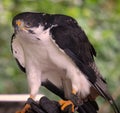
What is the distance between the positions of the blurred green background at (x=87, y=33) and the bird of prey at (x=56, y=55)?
1.43 m

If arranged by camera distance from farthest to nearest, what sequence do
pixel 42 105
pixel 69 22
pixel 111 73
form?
pixel 111 73 → pixel 69 22 → pixel 42 105

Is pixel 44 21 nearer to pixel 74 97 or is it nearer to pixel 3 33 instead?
pixel 74 97

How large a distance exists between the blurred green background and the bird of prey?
4.68ft

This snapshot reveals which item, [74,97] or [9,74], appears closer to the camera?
[74,97]

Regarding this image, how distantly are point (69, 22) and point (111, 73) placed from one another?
1.70m

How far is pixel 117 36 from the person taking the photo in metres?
4.74

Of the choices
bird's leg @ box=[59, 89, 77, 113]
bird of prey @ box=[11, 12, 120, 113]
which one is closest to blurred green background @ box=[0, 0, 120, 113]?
bird of prey @ box=[11, 12, 120, 113]

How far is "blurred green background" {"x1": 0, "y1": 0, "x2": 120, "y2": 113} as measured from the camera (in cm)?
442

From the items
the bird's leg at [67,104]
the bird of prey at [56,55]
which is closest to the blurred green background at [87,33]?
the bird of prey at [56,55]

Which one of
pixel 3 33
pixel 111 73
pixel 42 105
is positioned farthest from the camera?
pixel 3 33

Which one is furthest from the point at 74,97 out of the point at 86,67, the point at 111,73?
the point at 111,73

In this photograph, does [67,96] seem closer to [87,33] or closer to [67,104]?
[67,104]

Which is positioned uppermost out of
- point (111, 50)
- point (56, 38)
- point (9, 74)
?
point (56, 38)

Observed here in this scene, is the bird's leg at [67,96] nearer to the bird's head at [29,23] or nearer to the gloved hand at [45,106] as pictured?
the gloved hand at [45,106]
